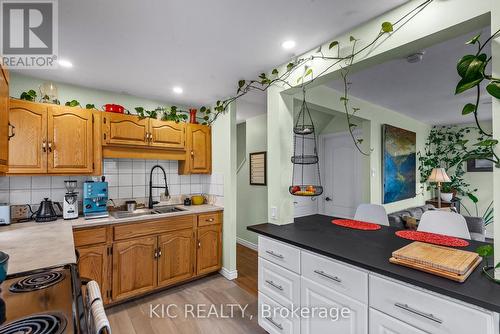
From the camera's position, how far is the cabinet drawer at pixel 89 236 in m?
2.09

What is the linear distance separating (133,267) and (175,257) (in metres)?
0.44

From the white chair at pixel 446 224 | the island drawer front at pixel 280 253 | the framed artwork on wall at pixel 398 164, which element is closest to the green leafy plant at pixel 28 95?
the island drawer front at pixel 280 253

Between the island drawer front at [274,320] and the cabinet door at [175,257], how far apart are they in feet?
3.90

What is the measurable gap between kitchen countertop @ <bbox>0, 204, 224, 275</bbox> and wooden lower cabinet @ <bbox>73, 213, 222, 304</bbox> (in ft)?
0.45

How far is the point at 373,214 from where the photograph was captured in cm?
229

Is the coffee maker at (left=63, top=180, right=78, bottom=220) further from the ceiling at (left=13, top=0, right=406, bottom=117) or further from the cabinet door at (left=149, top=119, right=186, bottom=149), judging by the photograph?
the ceiling at (left=13, top=0, right=406, bottom=117)

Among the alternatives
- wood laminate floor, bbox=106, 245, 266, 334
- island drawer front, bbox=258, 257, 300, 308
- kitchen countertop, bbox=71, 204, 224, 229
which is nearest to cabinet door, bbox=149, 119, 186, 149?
kitchen countertop, bbox=71, 204, 224, 229

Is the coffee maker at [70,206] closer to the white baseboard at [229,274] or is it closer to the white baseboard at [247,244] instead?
the white baseboard at [229,274]

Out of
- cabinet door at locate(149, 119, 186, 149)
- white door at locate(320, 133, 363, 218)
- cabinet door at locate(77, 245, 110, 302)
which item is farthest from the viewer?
white door at locate(320, 133, 363, 218)

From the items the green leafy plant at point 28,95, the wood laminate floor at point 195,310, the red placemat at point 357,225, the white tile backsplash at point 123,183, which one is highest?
the green leafy plant at point 28,95

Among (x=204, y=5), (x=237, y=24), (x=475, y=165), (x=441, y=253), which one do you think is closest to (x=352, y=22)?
(x=237, y=24)

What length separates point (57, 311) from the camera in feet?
2.74

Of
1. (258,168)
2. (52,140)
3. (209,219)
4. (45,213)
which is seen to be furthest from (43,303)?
Answer: (258,168)

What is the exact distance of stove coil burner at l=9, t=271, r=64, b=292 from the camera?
1.00 metres
